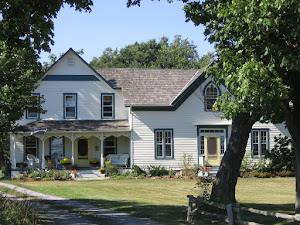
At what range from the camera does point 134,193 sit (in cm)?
2109

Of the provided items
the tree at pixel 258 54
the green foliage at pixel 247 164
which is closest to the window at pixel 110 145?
the green foliage at pixel 247 164

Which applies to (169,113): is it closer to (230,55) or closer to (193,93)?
(193,93)

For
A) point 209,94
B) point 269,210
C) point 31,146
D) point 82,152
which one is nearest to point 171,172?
point 209,94

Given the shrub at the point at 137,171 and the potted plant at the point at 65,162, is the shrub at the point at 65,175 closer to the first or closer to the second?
the potted plant at the point at 65,162

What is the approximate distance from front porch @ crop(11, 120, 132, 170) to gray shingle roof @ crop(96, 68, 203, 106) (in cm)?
218

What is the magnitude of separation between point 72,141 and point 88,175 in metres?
2.55

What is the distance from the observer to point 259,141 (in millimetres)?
31156

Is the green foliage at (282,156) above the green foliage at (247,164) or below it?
above

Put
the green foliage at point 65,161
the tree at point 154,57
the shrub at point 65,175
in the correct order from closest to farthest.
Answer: the shrub at point 65,175, the green foliage at point 65,161, the tree at point 154,57

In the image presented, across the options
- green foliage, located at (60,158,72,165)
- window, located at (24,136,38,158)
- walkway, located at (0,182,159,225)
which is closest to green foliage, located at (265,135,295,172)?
walkway, located at (0,182,159,225)

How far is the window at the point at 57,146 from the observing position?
31.3 meters

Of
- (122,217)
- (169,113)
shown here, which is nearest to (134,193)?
(122,217)

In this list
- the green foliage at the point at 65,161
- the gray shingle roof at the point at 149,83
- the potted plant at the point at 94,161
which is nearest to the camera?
the green foliage at the point at 65,161

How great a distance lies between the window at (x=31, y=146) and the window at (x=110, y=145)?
15.8ft
